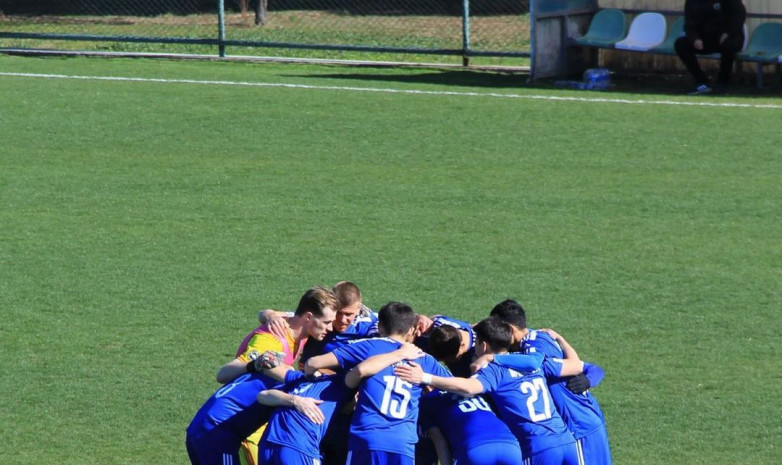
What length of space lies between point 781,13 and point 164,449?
1269 cm

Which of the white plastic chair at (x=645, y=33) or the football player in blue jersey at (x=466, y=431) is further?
the white plastic chair at (x=645, y=33)

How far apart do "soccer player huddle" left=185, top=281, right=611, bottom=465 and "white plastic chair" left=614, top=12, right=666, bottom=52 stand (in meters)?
11.2

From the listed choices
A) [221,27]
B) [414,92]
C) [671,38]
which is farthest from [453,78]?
[221,27]

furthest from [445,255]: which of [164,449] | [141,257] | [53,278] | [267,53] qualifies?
[267,53]

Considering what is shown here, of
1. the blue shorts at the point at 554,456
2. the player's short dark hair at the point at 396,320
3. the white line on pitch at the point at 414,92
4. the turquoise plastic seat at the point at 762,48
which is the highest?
the turquoise plastic seat at the point at 762,48

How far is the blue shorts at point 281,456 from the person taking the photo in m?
5.34

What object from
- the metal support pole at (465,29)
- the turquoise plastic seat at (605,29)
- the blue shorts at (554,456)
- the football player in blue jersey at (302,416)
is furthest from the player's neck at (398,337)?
the metal support pole at (465,29)

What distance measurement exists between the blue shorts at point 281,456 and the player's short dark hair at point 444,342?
34.5 inches

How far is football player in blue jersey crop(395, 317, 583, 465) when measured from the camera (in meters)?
5.47

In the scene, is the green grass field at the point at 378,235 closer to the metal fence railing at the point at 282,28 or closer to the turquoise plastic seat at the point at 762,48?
the turquoise plastic seat at the point at 762,48

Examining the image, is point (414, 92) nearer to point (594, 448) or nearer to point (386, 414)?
point (594, 448)

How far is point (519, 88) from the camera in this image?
16375 millimetres

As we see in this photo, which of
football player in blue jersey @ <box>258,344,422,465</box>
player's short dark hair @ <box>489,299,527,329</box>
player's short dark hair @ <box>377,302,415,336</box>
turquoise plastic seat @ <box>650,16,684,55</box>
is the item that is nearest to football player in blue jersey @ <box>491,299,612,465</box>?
player's short dark hair @ <box>489,299,527,329</box>

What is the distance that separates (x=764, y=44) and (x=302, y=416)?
12.3 meters
